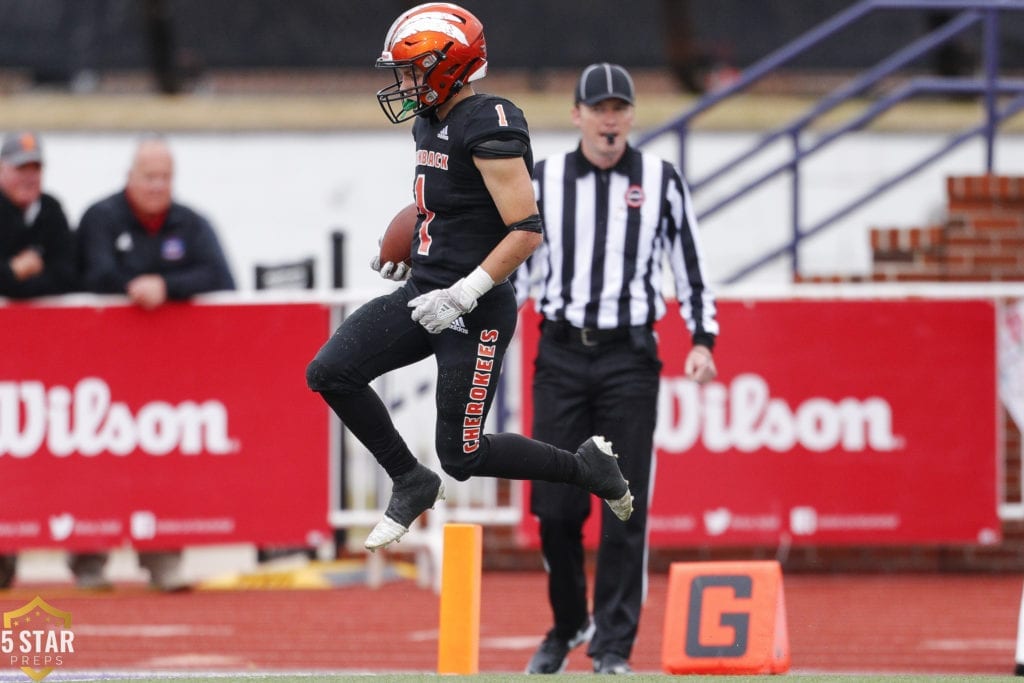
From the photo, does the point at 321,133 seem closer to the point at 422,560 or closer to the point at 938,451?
the point at 422,560

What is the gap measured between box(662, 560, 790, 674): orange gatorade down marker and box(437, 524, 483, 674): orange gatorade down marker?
0.86 m

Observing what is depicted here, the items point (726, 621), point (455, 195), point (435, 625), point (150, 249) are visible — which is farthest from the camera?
point (150, 249)

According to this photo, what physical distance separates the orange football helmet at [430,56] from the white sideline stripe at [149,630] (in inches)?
126

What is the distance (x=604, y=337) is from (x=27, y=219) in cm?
399

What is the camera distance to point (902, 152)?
13203 mm

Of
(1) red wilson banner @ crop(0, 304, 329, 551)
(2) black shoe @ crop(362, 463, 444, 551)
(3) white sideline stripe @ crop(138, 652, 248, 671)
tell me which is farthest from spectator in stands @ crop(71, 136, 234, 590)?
(2) black shoe @ crop(362, 463, 444, 551)

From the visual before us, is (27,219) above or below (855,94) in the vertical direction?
below

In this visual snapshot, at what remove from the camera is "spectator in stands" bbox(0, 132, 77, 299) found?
9.69 m

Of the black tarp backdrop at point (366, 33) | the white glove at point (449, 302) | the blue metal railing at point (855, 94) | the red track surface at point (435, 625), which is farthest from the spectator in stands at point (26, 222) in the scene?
the black tarp backdrop at point (366, 33)

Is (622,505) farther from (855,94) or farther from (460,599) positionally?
(855,94)

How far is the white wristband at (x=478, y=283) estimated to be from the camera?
5832mm

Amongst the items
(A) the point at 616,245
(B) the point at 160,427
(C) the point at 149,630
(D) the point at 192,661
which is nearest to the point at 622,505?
(A) the point at 616,245

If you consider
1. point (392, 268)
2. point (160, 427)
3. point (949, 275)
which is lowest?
point (160, 427)

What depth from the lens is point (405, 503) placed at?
20.3 feet
